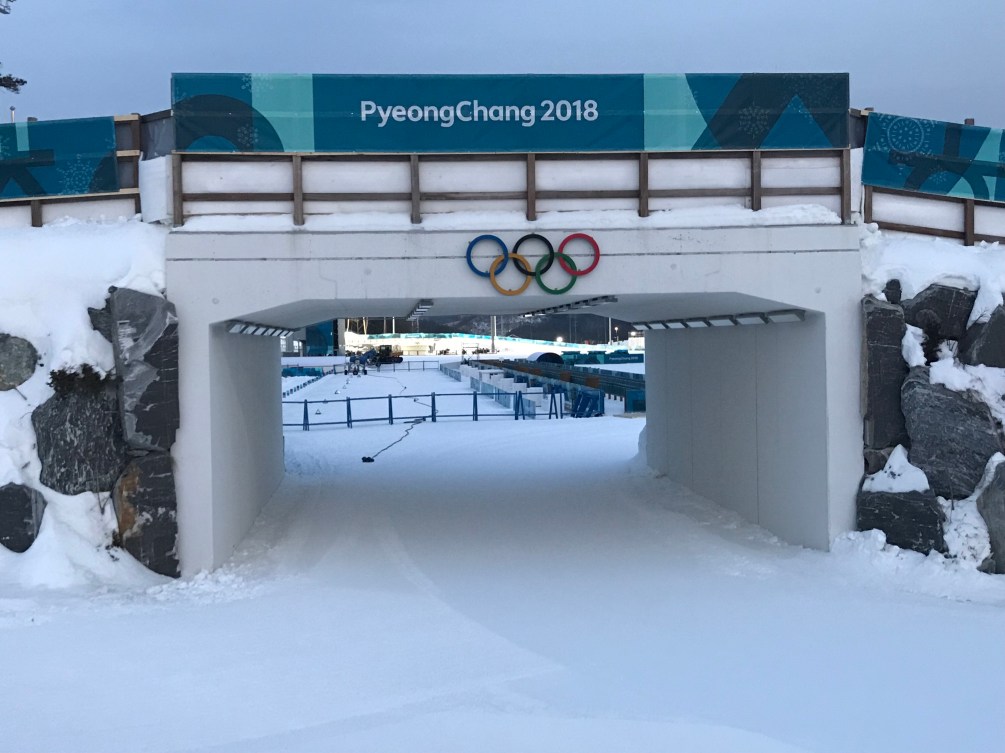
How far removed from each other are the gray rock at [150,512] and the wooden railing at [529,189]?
3.00 metres

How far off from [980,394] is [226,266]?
29.0ft

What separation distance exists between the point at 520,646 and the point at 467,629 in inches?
27.0

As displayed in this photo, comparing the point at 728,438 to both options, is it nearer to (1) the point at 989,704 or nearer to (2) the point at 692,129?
(2) the point at 692,129

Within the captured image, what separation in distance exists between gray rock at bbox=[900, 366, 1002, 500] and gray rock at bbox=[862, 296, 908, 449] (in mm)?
172

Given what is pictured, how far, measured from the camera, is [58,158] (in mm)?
10766

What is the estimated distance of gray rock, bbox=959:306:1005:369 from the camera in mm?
10031

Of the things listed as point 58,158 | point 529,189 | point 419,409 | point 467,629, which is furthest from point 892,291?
point 419,409

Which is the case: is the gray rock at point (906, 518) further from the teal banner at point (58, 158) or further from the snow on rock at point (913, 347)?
the teal banner at point (58, 158)

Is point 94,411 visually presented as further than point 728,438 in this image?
No

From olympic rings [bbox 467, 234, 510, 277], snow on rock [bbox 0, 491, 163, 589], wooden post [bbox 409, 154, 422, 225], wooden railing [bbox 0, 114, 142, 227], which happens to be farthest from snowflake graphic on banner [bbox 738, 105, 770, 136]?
snow on rock [bbox 0, 491, 163, 589]

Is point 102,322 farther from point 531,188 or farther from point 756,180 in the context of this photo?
point 756,180

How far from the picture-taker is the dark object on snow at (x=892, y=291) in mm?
10359

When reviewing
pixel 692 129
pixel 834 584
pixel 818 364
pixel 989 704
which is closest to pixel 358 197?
pixel 692 129

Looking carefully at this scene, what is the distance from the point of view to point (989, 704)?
6.30 metres
